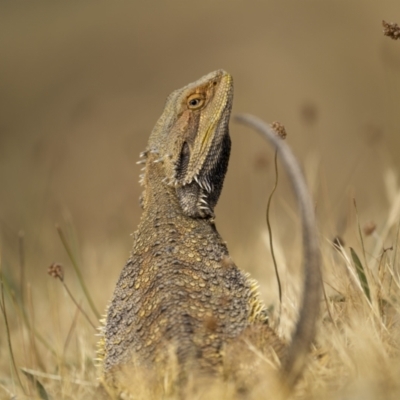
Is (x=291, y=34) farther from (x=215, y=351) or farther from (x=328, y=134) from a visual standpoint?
(x=215, y=351)

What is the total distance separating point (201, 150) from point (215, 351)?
1311mm

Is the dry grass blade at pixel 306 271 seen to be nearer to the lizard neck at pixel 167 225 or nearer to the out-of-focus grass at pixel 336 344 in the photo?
the out-of-focus grass at pixel 336 344

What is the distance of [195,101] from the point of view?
Answer: 4.24 meters

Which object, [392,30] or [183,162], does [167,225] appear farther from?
[392,30]

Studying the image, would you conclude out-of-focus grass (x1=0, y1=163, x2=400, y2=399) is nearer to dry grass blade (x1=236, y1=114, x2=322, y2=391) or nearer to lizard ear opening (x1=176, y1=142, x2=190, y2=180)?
dry grass blade (x1=236, y1=114, x2=322, y2=391)

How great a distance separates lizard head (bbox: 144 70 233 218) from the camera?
4.10 meters

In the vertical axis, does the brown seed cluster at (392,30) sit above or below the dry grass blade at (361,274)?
above

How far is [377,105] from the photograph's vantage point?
13.9 m

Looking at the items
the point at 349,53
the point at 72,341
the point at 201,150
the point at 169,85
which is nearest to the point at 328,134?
the point at 349,53

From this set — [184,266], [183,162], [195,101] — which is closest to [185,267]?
[184,266]

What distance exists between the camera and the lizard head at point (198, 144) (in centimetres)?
410

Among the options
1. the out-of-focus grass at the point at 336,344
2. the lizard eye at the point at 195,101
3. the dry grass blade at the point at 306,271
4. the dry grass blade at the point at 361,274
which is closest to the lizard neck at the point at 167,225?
the lizard eye at the point at 195,101

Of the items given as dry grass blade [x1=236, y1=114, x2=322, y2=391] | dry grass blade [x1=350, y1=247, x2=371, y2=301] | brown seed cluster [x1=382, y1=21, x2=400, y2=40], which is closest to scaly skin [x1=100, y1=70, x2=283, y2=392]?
dry grass blade [x1=350, y1=247, x2=371, y2=301]

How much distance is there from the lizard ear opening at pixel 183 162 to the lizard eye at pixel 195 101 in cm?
23
